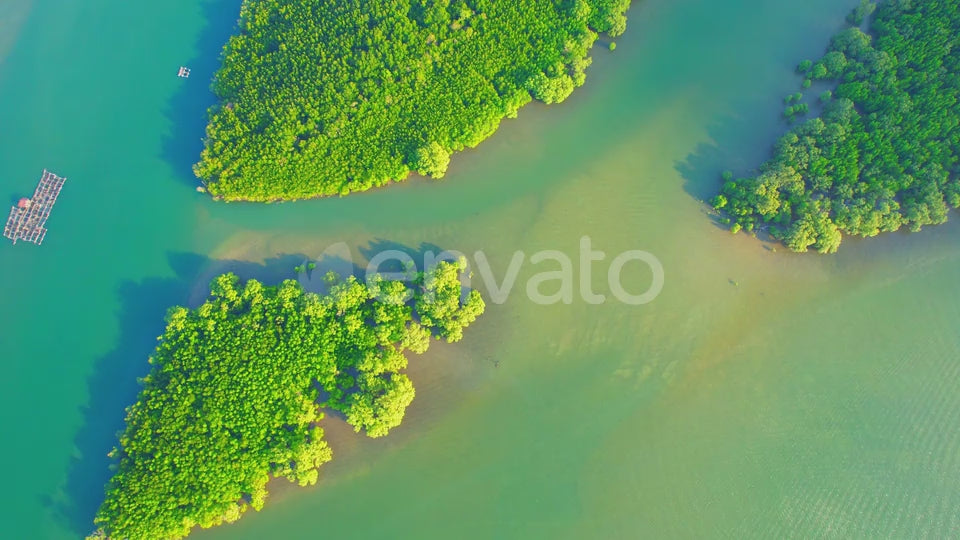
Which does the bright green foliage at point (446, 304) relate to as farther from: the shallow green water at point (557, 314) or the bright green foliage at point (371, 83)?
the bright green foliage at point (371, 83)

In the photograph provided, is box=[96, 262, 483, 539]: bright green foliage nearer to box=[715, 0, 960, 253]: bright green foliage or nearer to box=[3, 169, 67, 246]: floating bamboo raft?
box=[3, 169, 67, 246]: floating bamboo raft

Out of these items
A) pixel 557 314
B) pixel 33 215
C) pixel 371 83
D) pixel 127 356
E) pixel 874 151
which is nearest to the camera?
pixel 127 356

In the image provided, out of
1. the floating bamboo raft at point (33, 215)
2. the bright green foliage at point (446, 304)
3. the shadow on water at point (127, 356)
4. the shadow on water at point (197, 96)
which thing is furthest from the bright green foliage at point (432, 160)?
the floating bamboo raft at point (33, 215)

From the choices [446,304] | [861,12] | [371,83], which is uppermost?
[861,12]

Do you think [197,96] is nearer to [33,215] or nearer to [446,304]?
[33,215]

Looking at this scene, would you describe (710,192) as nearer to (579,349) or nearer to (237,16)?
(579,349)

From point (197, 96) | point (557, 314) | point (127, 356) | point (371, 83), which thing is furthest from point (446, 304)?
point (197, 96)

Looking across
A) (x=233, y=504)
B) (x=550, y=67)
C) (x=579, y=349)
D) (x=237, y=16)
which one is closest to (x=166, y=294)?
(x=233, y=504)
